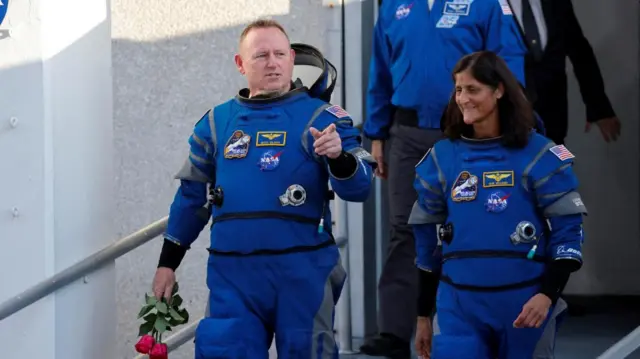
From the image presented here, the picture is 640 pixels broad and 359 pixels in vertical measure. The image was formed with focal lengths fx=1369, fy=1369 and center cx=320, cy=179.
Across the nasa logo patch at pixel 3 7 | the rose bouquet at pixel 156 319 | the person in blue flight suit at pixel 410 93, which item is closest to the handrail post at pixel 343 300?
the person in blue flight suit at pixel 410 93

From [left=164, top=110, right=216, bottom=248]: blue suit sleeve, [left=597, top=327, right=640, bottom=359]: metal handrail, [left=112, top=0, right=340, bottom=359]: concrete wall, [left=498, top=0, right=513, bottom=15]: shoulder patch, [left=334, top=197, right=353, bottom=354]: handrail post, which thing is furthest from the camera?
[left=112, top=0, right=340, bottom=359]: concrete wall

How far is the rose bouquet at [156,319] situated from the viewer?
4.57m

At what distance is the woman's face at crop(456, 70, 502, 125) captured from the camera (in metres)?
4.40

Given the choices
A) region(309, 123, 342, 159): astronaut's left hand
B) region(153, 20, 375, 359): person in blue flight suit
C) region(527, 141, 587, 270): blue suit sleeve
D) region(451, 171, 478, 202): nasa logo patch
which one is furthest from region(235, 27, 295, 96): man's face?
region(527, 141, 587, 270): blue suit sleeve

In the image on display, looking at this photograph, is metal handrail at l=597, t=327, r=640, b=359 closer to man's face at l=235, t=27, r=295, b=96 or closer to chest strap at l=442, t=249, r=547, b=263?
chest strap at l=442, t=249, r=547, b=263

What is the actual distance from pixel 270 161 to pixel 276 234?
234 millimetres

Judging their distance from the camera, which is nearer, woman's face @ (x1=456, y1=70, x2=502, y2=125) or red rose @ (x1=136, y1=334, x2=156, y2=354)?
woman's face @ (x1=456, y1=70, x2=502, y2=125)

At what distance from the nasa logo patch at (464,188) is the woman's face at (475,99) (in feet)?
0.63

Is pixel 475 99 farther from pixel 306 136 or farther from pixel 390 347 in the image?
pixel 390 347

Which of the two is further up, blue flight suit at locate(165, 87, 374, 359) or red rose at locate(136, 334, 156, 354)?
blue flight suit at locate(165, 87, 374, 359)

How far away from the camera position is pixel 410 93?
5.43m

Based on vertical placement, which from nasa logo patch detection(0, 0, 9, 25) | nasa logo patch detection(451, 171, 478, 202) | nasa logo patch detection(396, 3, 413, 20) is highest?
nasa logo patch detection(396, 3, 413, 20)

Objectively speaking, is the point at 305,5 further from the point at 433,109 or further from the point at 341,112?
the point at 341,112

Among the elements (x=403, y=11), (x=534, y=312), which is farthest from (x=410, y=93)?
(x=534, y=312)
